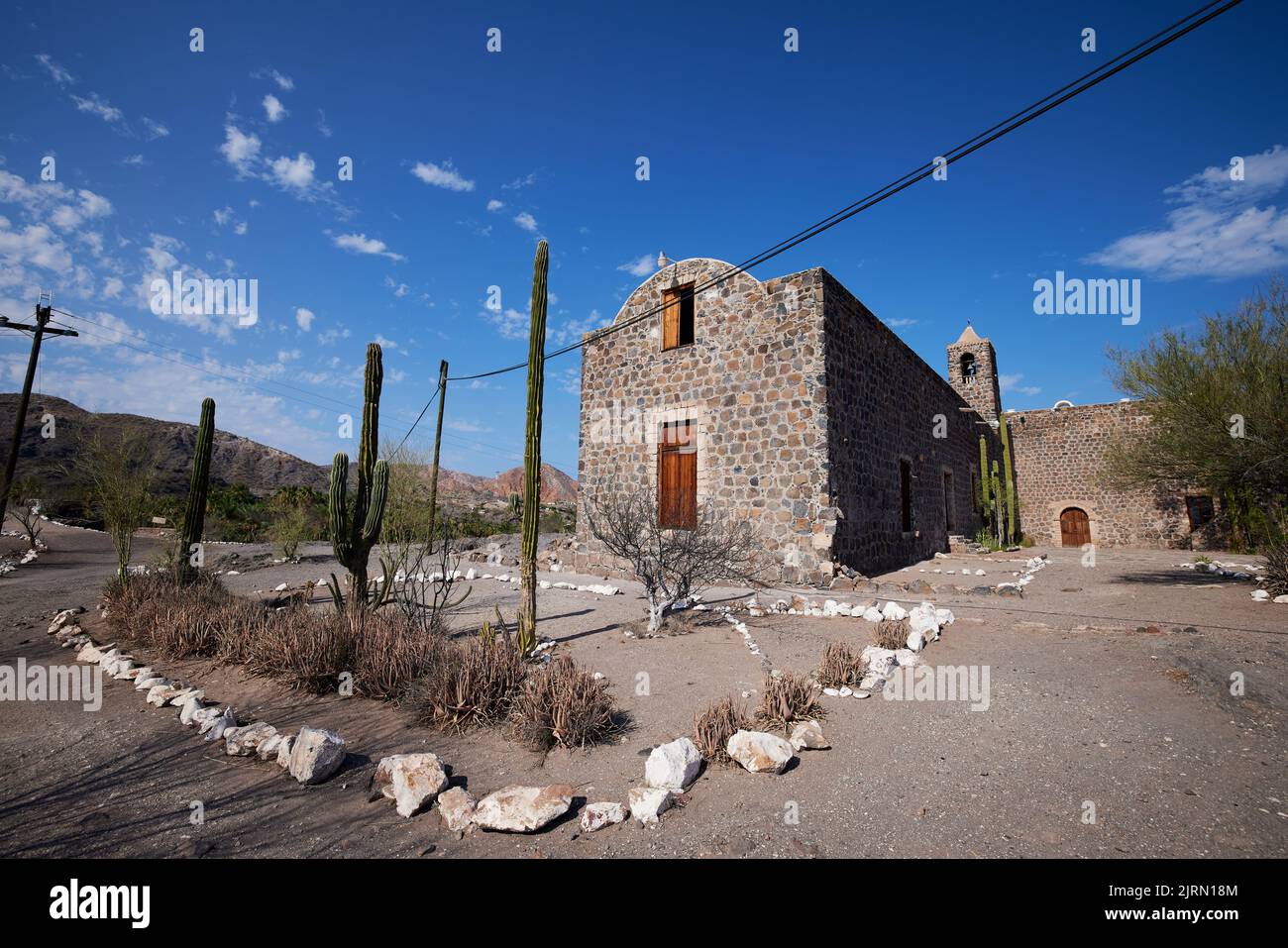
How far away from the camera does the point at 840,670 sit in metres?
4.57

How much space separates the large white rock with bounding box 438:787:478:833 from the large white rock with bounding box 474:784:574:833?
0.16 feet

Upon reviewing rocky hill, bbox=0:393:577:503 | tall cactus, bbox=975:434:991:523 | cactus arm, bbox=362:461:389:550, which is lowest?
cactus arm, bbox=362:461:389:550

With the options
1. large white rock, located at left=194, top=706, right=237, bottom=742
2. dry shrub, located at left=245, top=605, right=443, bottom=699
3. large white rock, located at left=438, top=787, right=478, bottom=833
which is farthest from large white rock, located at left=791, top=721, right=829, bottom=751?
large white rock, located at left=194, top=706, right=237, bottom=742

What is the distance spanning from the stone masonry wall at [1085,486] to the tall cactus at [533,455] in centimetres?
2320

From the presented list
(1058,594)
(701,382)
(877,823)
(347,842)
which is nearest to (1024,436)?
(1058,594)

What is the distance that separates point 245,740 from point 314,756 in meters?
0.91

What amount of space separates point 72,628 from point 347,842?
849 cm

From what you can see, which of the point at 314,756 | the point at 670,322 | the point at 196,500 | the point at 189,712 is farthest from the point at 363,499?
the point at 670,322

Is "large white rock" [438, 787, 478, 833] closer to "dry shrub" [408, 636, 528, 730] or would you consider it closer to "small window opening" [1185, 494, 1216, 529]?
"dry shrub" [408, 636, 528, 730]

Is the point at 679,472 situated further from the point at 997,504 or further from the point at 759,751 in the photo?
the point at 997,504

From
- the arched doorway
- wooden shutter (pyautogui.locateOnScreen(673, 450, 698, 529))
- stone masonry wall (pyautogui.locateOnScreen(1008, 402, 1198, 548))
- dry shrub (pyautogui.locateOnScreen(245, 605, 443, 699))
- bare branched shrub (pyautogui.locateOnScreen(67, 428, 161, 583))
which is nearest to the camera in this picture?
dry shrub (pyautogui.locateOnScreen(245, 605, 443, 699))

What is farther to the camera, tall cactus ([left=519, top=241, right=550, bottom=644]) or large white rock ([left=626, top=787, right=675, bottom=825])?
tall cactus ([left=519, top=241, right=550, bottom=644])

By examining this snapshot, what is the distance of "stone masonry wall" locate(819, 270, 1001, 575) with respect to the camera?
33.6ft
